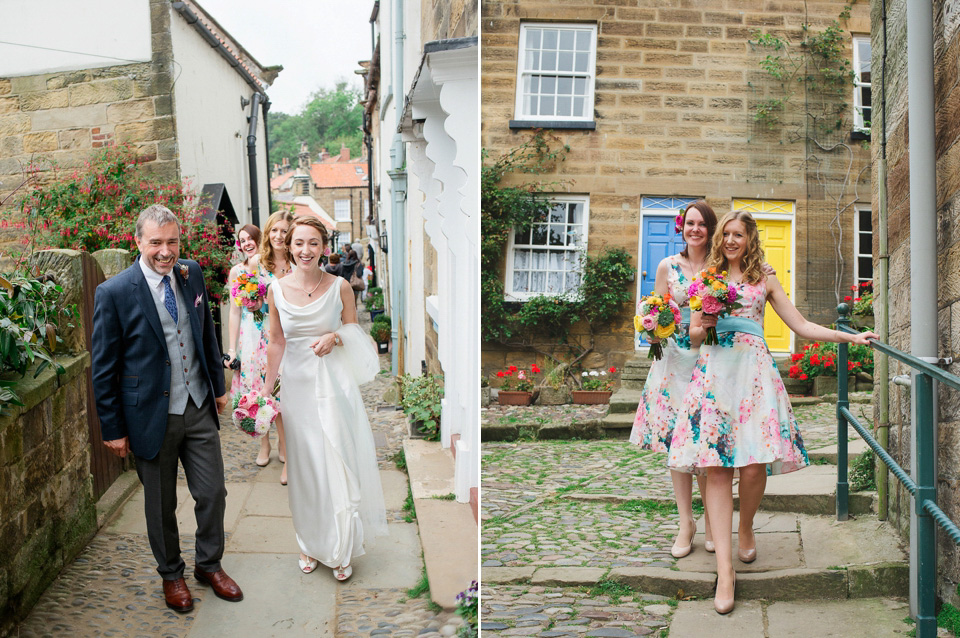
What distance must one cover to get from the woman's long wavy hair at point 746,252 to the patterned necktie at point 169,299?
7.67 feet

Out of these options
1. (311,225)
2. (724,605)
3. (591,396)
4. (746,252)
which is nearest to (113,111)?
(311,225)

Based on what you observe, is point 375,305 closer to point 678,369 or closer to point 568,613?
point 678,369

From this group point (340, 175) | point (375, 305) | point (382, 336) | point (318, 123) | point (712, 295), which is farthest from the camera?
point (340, 175)

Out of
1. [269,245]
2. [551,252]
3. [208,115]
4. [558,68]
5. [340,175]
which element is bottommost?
[269,245]

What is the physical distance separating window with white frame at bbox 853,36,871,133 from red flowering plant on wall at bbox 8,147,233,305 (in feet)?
27.4

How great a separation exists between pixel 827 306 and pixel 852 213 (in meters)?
1.28

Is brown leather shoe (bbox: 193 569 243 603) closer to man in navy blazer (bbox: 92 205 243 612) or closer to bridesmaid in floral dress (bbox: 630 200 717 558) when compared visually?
man in navy blazer (bbox: 92 205 243 612)

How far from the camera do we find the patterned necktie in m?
3.67

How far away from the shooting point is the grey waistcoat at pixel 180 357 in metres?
3.65

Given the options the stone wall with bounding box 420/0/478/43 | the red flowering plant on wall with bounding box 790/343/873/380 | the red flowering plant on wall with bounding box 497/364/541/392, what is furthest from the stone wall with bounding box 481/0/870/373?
the stone wall with bounding box 420/0/478/43

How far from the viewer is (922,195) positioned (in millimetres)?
3318

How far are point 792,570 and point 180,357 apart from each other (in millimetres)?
2822

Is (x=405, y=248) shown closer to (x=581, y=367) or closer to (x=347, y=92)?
(x=581, y=367)

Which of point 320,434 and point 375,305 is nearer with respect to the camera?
point 320,434
